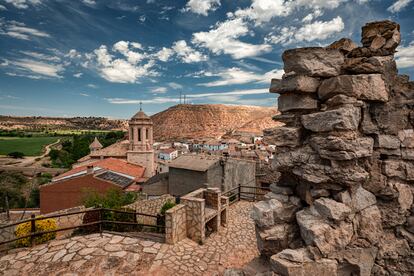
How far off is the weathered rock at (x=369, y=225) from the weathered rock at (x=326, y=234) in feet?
0.76

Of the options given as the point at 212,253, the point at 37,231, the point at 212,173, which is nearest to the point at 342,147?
the point at 212,253

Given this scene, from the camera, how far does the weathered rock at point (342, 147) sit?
→ 3.41 m

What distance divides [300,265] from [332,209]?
37.0 inches

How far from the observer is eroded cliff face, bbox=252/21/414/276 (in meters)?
3.45

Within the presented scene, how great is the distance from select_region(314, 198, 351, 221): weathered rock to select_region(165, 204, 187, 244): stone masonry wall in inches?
197

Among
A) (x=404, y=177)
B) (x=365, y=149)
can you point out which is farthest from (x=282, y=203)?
(x=404, y=177)

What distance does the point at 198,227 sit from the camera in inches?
314

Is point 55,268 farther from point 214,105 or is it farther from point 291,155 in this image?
point 214,105

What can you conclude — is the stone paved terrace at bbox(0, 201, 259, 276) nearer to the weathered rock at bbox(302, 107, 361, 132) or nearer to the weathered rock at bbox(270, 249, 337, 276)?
the weathered rock at bbox(270, 249, 337, 276)

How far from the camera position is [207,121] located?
383 ft

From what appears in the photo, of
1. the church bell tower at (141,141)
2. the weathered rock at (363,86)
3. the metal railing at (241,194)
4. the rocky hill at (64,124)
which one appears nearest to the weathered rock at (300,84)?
the weathered rock at (363,86)

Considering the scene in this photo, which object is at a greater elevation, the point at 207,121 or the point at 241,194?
the point at 207,121

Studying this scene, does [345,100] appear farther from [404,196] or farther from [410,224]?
[410,224]

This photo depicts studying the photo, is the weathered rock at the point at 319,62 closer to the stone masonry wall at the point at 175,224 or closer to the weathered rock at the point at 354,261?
the weathered rock at the point at 354,261
